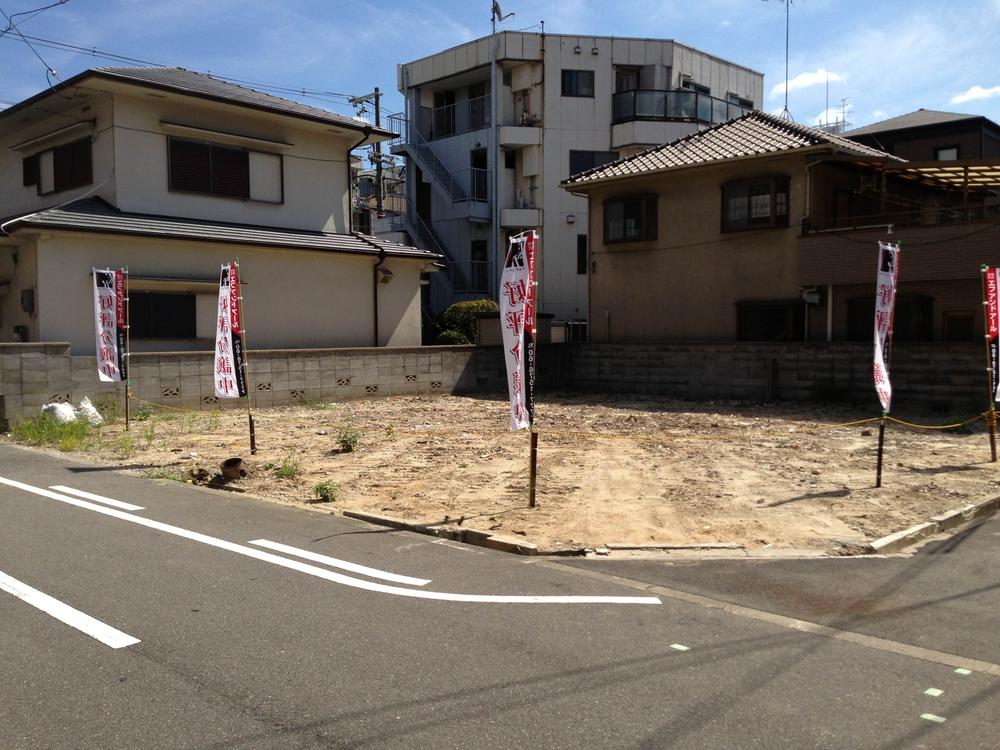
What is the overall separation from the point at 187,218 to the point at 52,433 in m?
8.40

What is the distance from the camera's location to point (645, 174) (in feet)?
73.1

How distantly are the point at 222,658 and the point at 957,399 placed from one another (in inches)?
630

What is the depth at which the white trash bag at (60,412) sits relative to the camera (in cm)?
1444

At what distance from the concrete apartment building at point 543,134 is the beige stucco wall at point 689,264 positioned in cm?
620

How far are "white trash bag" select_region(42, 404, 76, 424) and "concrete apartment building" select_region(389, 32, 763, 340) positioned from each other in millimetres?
18821

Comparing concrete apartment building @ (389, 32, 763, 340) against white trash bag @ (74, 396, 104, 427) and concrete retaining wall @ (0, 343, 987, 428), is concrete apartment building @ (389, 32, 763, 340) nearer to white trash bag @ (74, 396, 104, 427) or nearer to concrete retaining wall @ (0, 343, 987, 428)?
concrete retaining wall @ (0, 343, 987, 428)

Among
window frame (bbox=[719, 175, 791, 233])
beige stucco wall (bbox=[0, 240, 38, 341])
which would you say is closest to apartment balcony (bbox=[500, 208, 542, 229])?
window frame (bbox=[719, 175, 791, 233])

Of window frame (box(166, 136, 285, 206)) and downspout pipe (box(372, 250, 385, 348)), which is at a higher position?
window frame (box(166, 136, 285, 206))

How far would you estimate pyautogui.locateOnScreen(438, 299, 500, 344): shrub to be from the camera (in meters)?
27.5

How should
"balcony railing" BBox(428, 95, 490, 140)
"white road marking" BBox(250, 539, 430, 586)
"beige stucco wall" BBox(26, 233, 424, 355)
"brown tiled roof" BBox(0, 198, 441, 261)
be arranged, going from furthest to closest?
1. "balcony railing" BBox(428, 95, 490, 140)
2. "beige stucco wall" BBox(26, 233, 424, 355)
3. "brown tiled roof" BBox(0, 198, 441, 261)
4. "white road marking" BBox(250, 539, 430, 586)

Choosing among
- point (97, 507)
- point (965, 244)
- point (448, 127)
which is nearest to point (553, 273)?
point (448, 127)

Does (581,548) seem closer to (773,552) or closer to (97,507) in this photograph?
A: (773,552)

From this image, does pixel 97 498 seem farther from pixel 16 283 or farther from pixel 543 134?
pixel 543 134

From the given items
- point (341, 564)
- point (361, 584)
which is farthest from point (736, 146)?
point (361, 584)
